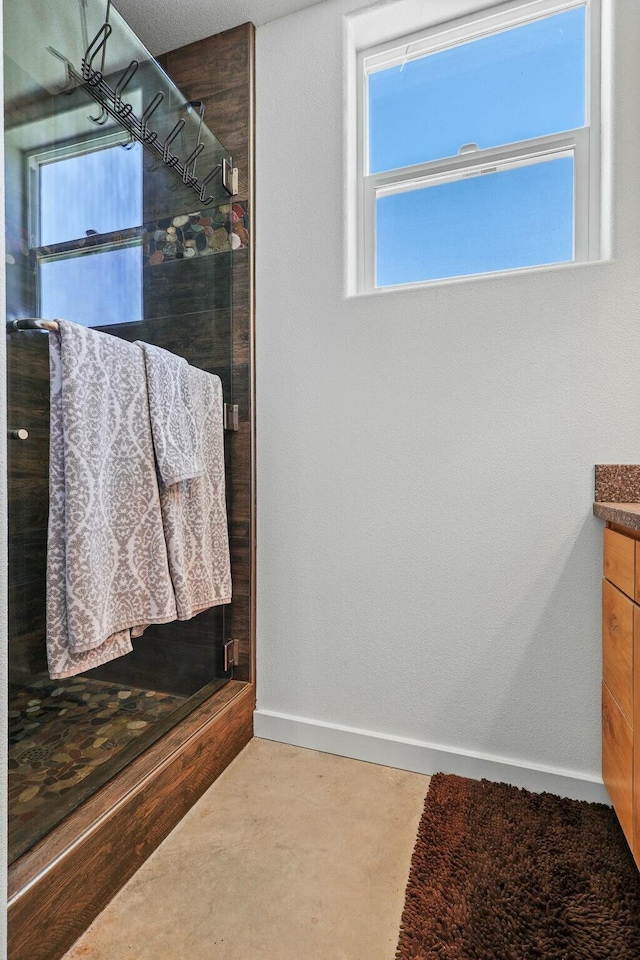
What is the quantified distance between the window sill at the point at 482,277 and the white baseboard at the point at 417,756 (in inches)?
56.6

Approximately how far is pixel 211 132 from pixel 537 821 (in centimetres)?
237

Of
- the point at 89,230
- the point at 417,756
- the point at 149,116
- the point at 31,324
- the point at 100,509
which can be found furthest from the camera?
the point at 417,756

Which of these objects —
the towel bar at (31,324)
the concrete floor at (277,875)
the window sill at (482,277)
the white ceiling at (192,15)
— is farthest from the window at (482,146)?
the concrete floor at (277,875)

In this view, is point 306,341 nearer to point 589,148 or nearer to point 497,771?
point 589,148

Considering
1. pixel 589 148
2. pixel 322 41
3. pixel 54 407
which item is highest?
pixel 322 41

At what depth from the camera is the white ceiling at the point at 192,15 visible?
1.71 metres

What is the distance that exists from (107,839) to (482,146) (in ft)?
7.18

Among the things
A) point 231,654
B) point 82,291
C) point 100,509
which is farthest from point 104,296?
point 231,654

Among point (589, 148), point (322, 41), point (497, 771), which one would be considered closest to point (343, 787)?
point (497, 771)

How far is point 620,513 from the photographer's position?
1164 mm

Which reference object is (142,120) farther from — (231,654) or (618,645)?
(618,645)

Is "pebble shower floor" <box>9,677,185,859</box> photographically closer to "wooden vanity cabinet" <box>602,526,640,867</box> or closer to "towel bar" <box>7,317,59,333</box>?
"towel bar" <box>7,317,59,333</box>

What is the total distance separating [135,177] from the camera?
1432 millimetres

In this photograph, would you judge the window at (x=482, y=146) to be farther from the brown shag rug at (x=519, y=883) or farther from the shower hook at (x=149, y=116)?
the brown shag rug at (x=519, y=883)
